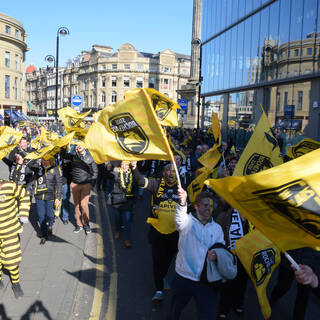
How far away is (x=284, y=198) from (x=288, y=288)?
2.51 metres

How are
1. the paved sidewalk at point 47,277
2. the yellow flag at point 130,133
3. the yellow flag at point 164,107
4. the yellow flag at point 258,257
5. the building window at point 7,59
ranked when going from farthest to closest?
the building window at point 7,59 < the yellow flag at point 164,107 < the paved sidewalk at point 47,277 < the yellow flag at point 258,257 < the yellow flag at point 130,133

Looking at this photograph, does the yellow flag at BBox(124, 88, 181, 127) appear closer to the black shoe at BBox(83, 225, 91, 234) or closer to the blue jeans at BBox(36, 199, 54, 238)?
the blue jeans at BBox(36, 199, 54, 238)

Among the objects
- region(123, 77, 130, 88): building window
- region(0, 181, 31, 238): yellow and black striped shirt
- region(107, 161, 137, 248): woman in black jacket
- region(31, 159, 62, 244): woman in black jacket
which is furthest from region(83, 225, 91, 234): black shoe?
region(123, 77, 130, 88): building window

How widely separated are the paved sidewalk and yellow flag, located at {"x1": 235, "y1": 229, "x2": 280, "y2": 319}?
223 cm

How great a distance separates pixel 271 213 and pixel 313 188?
0.37 meters

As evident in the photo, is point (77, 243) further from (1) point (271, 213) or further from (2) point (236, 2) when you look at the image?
(2) point (236, 2)

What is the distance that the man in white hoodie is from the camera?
3490 millimetres

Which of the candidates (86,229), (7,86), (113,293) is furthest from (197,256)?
(7,86)

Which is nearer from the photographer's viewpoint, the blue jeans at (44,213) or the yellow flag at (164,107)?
the yellow flag at (164,107)

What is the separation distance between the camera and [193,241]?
11.6 feet

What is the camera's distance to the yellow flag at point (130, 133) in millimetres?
3676

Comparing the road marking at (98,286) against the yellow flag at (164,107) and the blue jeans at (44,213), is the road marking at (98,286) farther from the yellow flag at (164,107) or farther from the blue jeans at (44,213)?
the yellow flag at (164,107)

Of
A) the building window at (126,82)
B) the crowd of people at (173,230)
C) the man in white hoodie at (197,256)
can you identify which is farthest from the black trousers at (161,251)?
the building window at (126,82)

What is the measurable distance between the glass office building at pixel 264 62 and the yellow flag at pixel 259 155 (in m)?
11.3
